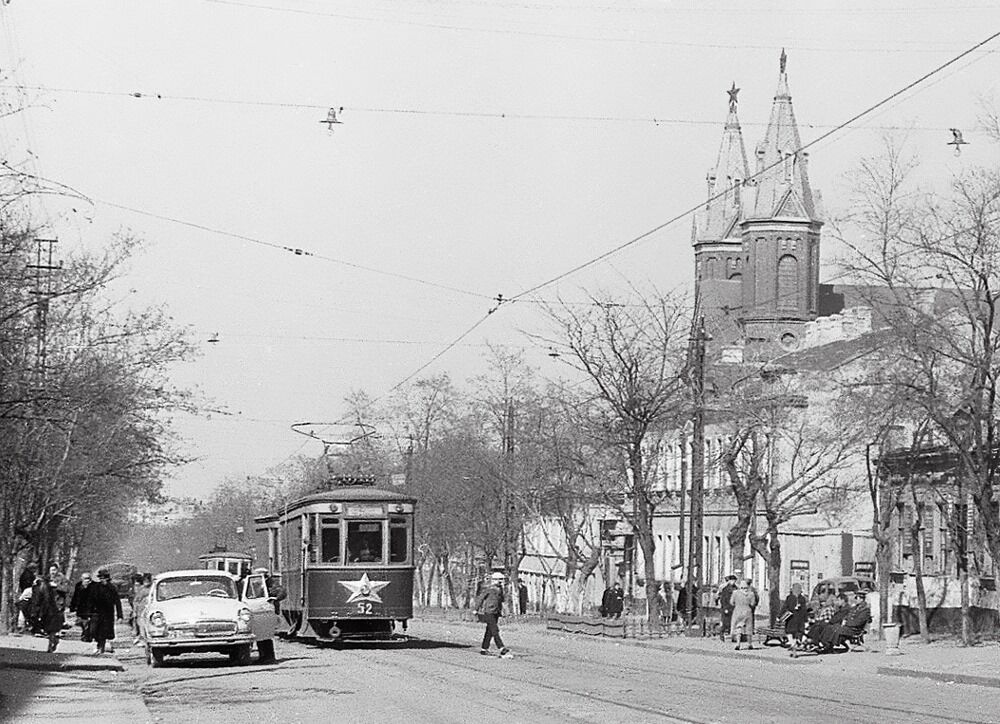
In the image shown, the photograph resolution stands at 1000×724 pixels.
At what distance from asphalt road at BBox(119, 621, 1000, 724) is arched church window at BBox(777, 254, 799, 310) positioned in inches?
4441

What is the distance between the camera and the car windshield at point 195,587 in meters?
28.0

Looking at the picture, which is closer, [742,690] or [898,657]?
[742,690]

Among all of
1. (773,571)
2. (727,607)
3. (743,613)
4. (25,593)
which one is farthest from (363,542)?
(773,571)

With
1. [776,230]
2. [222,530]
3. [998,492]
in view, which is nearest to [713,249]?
[776,230]

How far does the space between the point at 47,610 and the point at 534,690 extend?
37.2ft

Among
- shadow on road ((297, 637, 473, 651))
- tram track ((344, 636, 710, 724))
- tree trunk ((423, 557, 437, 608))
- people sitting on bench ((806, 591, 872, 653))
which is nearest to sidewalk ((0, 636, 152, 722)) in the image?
tram track ((344, 636, 710, 724))

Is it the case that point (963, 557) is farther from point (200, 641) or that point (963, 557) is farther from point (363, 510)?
point (200, 641)

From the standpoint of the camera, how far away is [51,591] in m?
29.8

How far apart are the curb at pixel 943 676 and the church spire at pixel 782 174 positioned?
11027 centimetres

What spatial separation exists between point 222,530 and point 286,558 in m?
87.5

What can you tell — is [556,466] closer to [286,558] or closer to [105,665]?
[286,558]

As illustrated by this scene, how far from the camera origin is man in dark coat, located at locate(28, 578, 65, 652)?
1134 inches

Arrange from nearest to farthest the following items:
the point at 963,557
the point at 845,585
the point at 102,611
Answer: the point at 102,611 → the point at 963,557 → the point at 845,585

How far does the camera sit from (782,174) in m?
142
